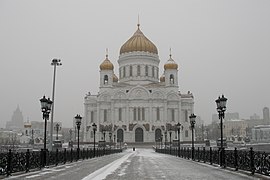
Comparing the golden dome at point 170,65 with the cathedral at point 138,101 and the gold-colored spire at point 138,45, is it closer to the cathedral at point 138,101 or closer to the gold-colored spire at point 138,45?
the cathedral at point 138,101

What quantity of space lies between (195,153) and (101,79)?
58537 millimetres

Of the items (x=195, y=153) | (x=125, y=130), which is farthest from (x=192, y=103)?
(x=195, y=153)

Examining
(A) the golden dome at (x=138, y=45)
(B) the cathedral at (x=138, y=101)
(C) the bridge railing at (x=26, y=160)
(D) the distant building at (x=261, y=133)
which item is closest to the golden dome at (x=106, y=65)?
(B) the cathedral at (x=138, y=101)

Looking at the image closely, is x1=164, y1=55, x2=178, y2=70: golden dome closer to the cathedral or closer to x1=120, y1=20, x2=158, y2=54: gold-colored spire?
A: the cathedral

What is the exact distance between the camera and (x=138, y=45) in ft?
279

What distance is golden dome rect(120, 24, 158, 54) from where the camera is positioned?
8519 cm

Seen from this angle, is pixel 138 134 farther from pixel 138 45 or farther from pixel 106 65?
pixel 138 45

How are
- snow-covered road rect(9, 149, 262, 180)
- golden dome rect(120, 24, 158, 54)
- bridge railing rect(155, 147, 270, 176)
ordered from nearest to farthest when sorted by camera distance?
snow-covered road rect(9, 149, 262, 180) < bridge railing rect(155, 147, 270, 176) < golden dome rect(120, 24, 158, 54)

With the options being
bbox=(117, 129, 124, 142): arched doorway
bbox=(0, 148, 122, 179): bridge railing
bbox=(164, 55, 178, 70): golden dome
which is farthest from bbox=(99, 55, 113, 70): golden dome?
bbox=(0, 148, 122, 179): bridge railing

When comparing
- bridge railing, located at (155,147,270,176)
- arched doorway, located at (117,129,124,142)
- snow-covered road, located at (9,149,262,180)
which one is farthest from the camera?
arched doorway, located at (117,129,124,142)

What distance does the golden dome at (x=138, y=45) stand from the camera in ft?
279

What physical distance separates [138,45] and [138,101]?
51.7 ft

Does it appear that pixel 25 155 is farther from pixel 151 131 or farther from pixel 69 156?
pixel 151 131

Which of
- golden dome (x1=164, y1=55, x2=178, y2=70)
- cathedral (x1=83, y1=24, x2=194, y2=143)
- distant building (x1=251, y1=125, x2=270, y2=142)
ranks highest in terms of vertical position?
golden dome (x1=164, y1=55, x2=178, y2=70)
